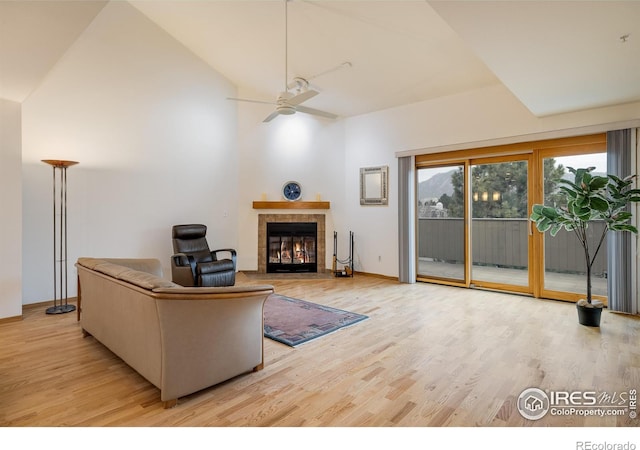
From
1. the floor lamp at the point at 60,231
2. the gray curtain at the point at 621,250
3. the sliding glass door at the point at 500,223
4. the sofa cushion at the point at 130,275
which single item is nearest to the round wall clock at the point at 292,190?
the sliding glass door at the point at 500,223

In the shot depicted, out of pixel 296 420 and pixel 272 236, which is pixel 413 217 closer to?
pixel 272 236

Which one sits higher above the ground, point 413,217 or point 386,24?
point 386,24

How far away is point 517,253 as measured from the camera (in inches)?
196

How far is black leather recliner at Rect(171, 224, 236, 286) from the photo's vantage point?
466 cm

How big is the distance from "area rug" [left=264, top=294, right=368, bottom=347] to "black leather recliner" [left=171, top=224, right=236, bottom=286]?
0.79m

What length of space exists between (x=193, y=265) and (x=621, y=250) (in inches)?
215

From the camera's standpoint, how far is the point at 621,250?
4004mm

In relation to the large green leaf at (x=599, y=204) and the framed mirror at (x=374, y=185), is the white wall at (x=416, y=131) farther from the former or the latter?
the large green leaf at (x=599, y=204)

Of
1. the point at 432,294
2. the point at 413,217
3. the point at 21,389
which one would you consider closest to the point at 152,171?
the point at 21,389

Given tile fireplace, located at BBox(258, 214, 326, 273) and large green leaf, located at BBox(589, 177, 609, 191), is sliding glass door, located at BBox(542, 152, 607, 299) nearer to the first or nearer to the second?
large green leaf, located at BBox(589, 177, 609, 191)

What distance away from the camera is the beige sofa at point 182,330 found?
6.81 feet

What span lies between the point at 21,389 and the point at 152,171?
367cm

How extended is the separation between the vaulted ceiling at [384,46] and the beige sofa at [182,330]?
1.98 m

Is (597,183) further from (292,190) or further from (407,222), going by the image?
(292,190)
